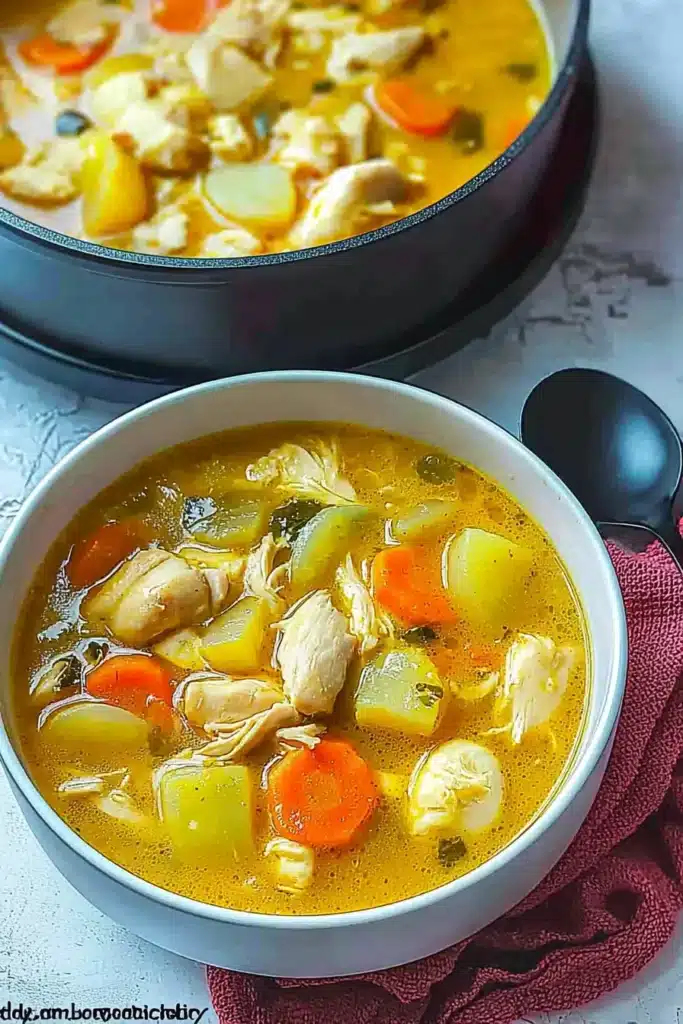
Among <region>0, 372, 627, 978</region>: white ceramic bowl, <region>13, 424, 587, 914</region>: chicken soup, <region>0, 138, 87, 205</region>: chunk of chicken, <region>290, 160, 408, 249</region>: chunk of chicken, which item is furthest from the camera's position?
<region>0, 138, 87, 205</region>: chunk of chicken

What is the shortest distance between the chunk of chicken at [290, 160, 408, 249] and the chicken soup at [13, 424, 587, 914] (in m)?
0.43

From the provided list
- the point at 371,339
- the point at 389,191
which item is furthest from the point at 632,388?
the point at 389,191

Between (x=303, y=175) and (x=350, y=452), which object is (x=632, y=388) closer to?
(x=350, y=452)

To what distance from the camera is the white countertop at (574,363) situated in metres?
1.34

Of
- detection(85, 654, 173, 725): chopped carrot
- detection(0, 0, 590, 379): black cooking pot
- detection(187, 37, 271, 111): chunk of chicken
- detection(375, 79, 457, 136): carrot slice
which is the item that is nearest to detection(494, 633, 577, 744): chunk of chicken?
detection(85, 654, 173, 725): chopped carrot

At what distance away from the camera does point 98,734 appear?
1285mm

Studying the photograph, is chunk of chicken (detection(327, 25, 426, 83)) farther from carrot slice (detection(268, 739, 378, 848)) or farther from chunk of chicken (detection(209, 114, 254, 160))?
carrot slice (detection(268, 739, 378, 848))

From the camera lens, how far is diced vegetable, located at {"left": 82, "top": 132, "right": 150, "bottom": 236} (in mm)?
1858

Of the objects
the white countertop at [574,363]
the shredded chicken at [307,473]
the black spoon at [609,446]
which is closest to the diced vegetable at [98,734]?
the white countertop at [574,363]

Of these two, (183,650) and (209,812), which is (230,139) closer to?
(183,650)

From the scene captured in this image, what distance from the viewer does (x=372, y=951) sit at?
1165 mm

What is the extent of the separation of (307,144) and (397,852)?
114 centimetres

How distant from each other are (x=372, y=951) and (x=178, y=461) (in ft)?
1.98

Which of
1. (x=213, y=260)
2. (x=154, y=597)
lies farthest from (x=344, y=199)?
(x=154, y=597)
